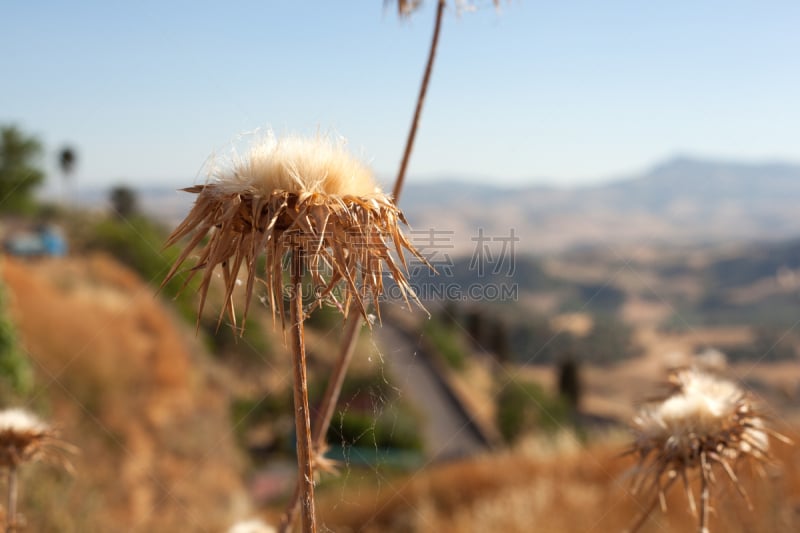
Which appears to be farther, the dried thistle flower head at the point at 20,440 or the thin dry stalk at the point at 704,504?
the dried thistle flower head at the point at 20,440

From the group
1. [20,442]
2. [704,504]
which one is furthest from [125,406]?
[704,504]

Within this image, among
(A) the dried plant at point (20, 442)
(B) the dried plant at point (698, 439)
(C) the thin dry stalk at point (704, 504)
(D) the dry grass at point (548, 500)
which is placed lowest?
(D) the dry grass at point (548, 500)

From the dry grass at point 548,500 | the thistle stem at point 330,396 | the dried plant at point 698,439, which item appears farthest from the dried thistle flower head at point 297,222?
the dry grass at point 548,500

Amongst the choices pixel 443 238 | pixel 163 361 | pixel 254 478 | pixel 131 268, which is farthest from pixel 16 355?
pixel 131 268

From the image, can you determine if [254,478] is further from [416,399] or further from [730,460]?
[730,460]

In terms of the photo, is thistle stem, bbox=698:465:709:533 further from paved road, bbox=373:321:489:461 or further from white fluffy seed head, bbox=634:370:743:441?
paved road, bbox=373:321:489:461

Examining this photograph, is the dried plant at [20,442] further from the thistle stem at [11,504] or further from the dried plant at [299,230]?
the dried plant at [299,230]
